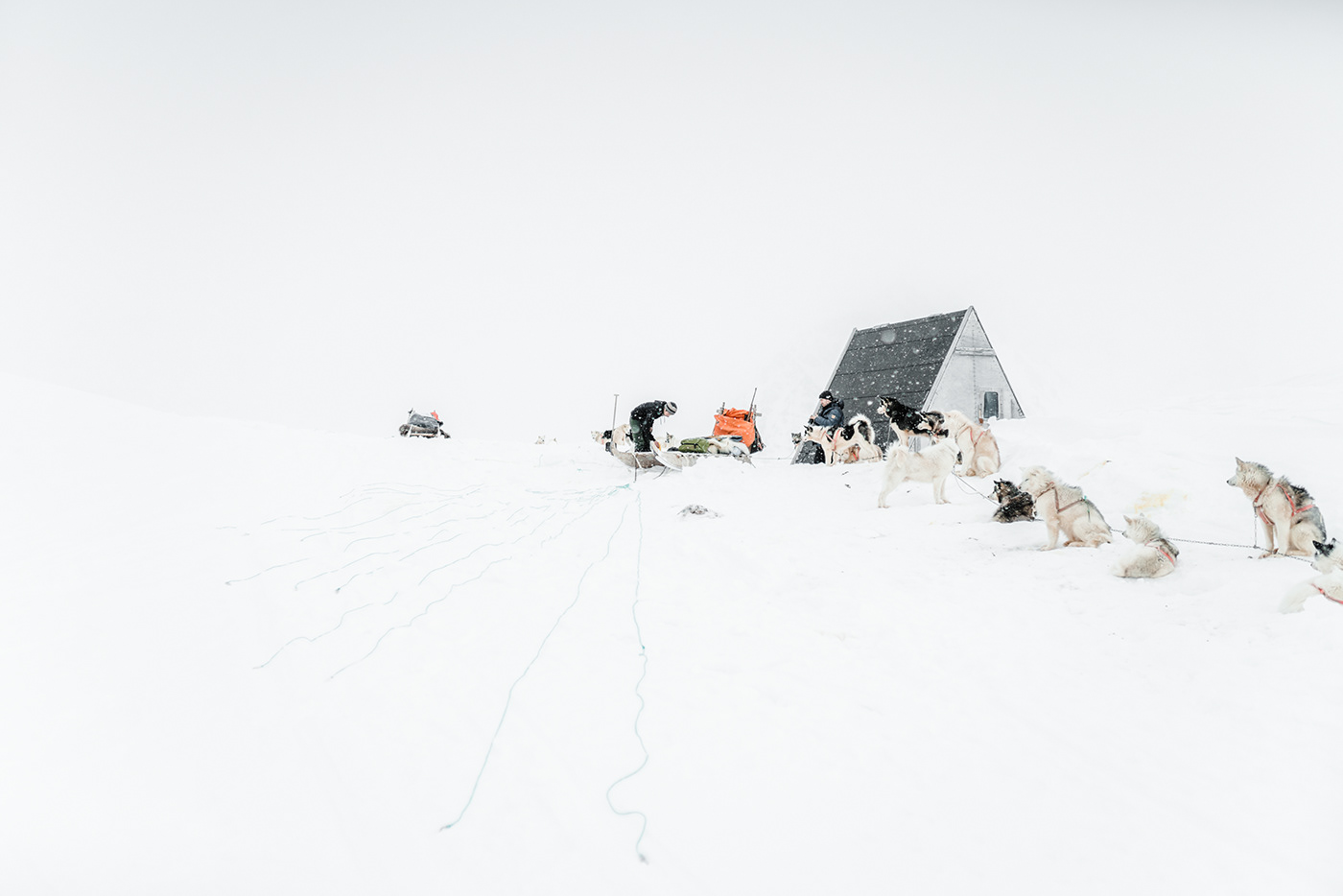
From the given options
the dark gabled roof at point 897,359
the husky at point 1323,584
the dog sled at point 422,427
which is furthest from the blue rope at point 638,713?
the dog sled at point 422,427

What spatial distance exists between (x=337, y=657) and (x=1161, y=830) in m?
3.50

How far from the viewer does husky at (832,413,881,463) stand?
811 cm

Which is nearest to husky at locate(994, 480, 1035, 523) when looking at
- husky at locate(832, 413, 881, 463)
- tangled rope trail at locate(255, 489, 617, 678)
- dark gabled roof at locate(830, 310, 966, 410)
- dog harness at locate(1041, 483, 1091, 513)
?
dog harness at locate(1041, 483, 1091, 513)

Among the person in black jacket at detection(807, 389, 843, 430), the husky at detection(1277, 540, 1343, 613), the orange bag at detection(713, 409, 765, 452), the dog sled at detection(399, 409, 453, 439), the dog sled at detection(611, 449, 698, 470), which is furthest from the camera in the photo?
the dog sled at detection(399, 409, 453, 439)

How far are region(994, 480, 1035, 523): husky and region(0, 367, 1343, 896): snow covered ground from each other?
0.17m

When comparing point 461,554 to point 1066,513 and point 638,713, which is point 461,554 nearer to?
point 638,713

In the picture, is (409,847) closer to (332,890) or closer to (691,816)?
(332,890)

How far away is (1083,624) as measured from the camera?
2818 mm

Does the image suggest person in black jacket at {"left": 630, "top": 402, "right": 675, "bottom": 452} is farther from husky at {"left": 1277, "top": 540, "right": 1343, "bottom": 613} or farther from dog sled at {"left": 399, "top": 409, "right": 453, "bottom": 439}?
husky at {"left": 1277, "top": 540, "right": 1343, "bottom": 613}

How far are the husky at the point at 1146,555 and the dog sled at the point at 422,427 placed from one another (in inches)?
468

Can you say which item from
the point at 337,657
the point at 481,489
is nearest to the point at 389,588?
the point at 337,657

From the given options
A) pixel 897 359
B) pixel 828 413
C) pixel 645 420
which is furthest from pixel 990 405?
pixel 645 420

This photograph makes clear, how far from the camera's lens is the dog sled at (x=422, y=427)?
39.4 feet

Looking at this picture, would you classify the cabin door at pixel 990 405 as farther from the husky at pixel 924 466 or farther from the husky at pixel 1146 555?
the husky at pixel 1146 555
